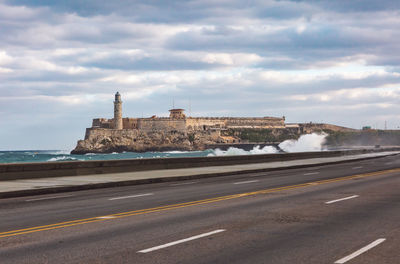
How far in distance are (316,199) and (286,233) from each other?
6.56m

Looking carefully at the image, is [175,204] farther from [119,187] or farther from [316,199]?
[119,187]

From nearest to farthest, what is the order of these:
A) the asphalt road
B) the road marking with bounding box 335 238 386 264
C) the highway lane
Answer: the road marking with bounding box 335 238 386 264, the asphalt road, the highway lane

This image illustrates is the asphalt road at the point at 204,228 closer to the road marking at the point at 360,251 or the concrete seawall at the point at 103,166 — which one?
the road marking at the point at 360,251

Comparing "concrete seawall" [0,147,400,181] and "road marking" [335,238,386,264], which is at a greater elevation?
"concrete seawall" [0,147,400,181]

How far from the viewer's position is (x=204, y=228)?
11305 millimetres

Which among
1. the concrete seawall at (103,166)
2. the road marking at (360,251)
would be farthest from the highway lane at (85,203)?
the road marking at (360,251)

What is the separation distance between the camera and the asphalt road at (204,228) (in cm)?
863

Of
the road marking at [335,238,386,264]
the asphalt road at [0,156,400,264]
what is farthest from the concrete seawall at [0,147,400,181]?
the road marking at [335,238,386,264]

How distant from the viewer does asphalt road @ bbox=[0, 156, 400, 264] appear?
863cm

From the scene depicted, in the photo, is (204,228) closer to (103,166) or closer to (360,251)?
(360,251)

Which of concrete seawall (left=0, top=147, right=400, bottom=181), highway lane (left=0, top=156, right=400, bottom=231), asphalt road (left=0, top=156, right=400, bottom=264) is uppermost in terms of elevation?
concrete seawall (left=0, top=147, right=400, bottom=181)

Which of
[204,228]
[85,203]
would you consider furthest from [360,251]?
[85,203]

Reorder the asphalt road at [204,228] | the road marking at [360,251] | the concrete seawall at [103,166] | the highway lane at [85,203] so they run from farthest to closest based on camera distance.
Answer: the concrete seawall at [103,166] → the highway lane at [85,203] → the asphalt road at [204,228] → the road marking at [360,251]

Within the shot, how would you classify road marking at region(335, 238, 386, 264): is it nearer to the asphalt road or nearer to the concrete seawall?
the asphalt road
